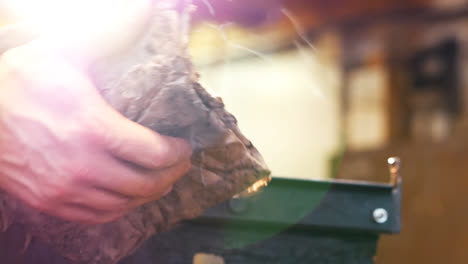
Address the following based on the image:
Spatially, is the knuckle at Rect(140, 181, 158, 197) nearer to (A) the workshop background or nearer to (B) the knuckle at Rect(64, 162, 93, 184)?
(B) the knuckle at Rect(64, 162, 93, 184)

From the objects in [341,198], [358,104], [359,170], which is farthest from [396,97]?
[341,198]

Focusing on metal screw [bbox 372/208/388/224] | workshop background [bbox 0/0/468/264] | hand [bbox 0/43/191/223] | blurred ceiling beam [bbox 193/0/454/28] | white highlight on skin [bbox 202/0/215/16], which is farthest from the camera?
blurred ceiling beam [bbox 193/0/454/28]

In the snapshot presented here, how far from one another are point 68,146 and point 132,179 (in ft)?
0.24

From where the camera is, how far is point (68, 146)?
53 cm

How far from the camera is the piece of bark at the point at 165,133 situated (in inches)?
22.7

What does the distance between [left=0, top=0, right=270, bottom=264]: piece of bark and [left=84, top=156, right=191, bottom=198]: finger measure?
44 mm

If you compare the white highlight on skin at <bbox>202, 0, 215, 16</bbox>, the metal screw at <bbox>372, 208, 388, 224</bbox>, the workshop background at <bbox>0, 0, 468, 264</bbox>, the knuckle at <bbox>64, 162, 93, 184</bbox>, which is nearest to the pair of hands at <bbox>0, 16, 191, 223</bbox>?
the knuckle at <bbox>64, 162, 93, 184</bbox>

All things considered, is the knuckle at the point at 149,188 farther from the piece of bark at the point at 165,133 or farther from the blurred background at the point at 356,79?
the blurred background at the point at 356,79

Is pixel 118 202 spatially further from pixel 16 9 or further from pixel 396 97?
pixel 396 97

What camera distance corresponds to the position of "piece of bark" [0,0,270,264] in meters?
0.58

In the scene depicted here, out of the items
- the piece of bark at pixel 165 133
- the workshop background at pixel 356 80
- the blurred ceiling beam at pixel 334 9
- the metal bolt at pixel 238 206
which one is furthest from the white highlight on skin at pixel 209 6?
the blurred ceiling beam at pixel 334 9

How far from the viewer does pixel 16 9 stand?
2.39ft

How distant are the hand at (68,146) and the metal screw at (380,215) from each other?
0.34m

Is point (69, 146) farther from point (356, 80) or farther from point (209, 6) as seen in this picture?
point (356, 80)
